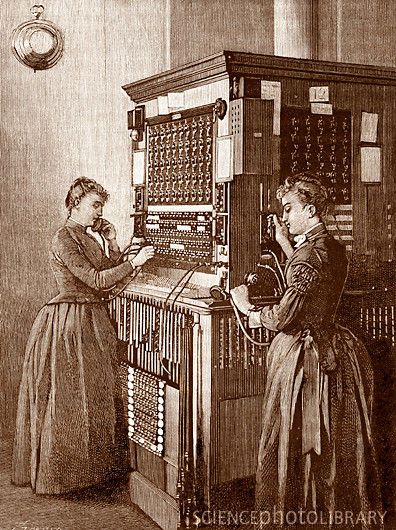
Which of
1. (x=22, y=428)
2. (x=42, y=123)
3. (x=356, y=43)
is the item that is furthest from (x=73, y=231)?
(x=356, y=43)

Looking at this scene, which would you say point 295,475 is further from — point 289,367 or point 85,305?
point 85,305

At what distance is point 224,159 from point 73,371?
39.0 inches

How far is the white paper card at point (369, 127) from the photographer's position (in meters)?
2.76

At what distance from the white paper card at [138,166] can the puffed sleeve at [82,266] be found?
351 mm

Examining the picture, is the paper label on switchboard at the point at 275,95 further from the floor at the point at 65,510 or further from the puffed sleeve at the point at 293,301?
the floor at the point at 65,510

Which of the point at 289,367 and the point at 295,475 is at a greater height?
the point at 289,367

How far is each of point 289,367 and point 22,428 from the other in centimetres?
106

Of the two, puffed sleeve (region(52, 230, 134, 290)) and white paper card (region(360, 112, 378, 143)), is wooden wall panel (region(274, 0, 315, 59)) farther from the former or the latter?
puffed sleeve (region(52, 230, 134, 290))

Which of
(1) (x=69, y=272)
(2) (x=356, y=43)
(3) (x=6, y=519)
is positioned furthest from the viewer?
(2) (x=356, y=43)

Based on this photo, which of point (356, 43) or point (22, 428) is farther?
point (356, 43)

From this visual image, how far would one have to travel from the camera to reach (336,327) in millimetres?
2693

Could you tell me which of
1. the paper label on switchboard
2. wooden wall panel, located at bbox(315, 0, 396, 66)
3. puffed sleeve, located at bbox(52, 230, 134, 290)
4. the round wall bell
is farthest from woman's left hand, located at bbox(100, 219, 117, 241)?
wooden wall panel, located at bbox(315, 0, 396, 66)

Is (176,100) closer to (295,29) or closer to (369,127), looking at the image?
(295,29)

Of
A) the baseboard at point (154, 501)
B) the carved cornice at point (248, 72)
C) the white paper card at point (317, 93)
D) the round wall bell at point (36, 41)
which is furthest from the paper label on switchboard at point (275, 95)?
the baseboard at point (154, 501)
